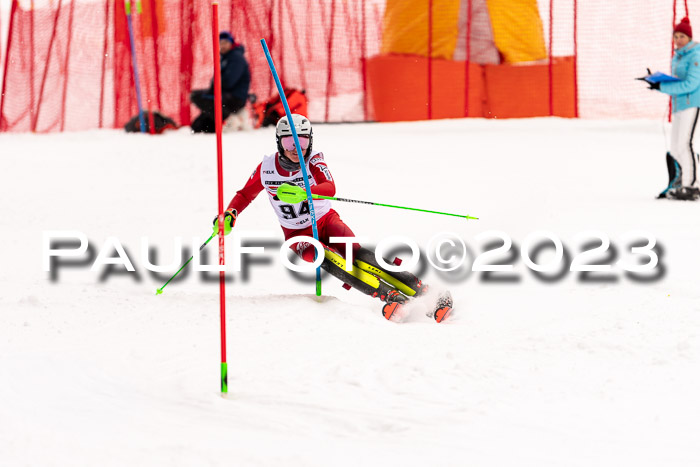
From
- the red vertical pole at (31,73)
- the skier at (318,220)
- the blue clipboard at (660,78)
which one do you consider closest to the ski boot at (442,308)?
the skier at (318,220)

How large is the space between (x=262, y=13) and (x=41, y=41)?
189 inches

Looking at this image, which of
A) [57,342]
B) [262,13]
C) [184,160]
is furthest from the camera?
[262,13]

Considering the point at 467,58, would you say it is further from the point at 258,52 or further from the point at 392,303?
the point at 392,303

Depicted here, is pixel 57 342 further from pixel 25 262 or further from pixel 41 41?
pixel 41 41

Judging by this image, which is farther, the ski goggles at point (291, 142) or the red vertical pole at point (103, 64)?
the red vertical pole at point (103, 64)

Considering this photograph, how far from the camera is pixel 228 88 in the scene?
14.4 m

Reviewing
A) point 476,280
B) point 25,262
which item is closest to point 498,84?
point 476,280

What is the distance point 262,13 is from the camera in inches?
642

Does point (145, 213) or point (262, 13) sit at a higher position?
point (262, 13)

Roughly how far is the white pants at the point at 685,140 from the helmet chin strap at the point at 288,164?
5743 millimetres

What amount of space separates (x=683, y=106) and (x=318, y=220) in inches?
222

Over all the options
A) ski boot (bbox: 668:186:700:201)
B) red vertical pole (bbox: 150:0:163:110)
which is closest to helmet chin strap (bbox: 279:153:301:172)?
ski boot (bbox: 668:186:700:201)

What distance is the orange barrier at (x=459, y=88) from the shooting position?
53.7ft

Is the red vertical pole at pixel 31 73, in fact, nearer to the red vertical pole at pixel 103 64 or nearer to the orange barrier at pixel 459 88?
the red vertical pole at pixel 103 64
